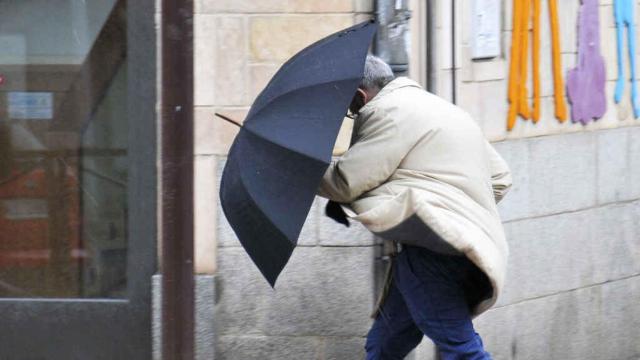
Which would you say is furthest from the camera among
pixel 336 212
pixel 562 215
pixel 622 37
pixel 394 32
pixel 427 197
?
pixel 622 37

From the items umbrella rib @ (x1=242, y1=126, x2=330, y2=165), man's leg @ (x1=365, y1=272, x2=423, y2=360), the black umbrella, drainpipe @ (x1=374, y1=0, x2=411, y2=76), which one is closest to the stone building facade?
drainpipe @ (x1=374, y1=0, x2=411, y2=76)

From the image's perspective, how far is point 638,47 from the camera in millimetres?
8039

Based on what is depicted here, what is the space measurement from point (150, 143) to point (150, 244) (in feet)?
1.71

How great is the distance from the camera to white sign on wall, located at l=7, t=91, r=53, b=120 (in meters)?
6.69

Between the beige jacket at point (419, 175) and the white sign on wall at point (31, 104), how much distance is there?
242 cm

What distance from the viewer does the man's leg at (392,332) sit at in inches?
204

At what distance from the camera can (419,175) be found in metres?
4.73

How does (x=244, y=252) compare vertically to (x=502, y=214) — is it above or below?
below

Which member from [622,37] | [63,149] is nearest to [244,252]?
[63,149]

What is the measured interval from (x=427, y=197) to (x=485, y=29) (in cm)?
247

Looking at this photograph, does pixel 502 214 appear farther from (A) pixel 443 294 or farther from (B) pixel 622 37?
(A) pixel 443 294

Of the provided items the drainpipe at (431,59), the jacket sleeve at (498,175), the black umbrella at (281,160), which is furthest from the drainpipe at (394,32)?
the black umbrella at (281,160)

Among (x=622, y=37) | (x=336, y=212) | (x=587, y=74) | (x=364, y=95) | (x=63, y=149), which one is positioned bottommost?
(x=336, y=212)

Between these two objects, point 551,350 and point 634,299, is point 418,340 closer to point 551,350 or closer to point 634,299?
point 551,350
